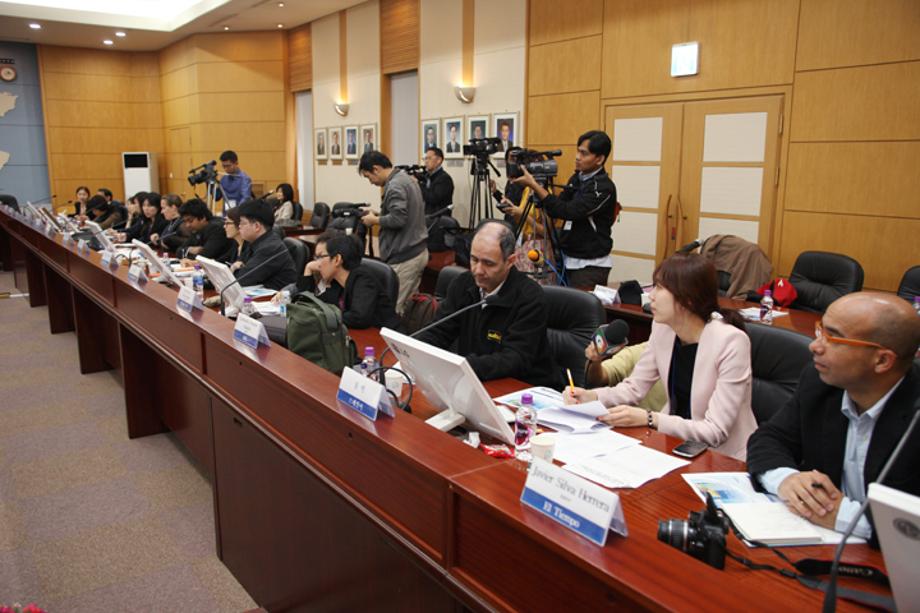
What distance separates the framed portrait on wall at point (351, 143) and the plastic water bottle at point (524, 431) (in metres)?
7.96

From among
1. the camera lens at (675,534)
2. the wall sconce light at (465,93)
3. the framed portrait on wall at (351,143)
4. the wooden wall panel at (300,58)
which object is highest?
the wooden wall panel at (300,58)

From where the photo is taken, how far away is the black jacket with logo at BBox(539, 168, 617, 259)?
4.15 m

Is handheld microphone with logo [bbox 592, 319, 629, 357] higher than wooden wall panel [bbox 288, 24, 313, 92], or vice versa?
wooden wall panel [bbox 288, 24, 313, 92]

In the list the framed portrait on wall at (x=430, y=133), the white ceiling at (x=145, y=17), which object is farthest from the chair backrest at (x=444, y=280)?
the white ceiling at (x=145, y=17)

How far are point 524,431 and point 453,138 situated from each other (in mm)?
6305

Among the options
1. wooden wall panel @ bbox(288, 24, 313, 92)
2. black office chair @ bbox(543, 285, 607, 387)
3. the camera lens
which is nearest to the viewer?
the camera lens

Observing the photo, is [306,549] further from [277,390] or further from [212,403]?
[212,403]

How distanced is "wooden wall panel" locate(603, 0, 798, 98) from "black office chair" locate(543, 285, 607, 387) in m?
3.09

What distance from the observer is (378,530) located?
4.98 feet

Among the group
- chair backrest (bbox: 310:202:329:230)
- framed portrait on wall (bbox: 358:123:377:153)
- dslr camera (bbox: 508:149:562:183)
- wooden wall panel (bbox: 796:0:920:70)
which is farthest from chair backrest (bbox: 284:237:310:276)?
framed portrait on wall (bbox: 358:123:377:153)

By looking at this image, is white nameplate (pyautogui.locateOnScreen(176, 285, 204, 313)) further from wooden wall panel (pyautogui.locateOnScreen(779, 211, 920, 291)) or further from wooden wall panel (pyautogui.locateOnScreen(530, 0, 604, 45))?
wooden wall panel (pyautogui.locateOnScreen(530, 0, 604, 45))

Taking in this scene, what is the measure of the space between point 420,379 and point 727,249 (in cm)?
333

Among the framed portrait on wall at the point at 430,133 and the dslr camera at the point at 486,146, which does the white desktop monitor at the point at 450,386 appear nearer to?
the dslr camera at the point at 486,146

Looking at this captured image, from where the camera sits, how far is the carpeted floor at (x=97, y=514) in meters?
2.37
